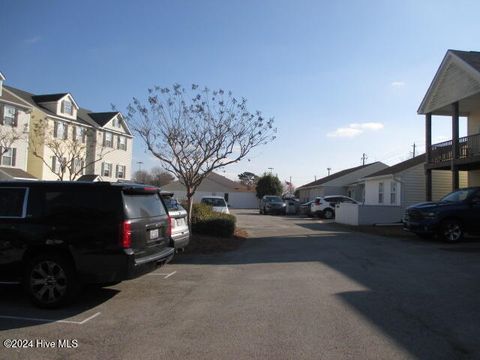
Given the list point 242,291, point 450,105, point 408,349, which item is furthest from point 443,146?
point 408,349

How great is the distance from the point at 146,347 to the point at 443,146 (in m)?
21.7

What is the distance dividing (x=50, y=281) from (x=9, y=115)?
3041cm

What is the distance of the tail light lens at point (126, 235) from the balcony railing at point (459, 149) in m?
17.8

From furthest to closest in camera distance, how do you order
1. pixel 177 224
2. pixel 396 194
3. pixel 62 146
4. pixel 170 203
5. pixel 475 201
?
pixel 62 146
pixel 396 194
pixel 475 201
pixel 170 203
pixel 177 224

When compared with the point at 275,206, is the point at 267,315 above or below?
below

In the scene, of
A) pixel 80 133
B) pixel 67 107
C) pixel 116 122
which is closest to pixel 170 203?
pixel 80 133

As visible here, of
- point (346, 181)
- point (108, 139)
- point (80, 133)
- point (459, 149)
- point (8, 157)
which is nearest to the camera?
point (459, 149)

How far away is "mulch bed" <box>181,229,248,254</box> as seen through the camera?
1388 cm

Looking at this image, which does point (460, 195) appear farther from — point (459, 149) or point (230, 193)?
point (230, 193)

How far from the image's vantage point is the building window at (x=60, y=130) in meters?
38.5

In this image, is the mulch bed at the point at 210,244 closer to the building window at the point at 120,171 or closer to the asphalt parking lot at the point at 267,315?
the asphalt parking lot at the point at 267,315

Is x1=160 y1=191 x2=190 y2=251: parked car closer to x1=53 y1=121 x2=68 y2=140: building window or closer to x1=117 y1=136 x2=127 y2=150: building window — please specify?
x1=53 y1=121 x2=68 y2=140: building window

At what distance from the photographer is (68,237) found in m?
6.82

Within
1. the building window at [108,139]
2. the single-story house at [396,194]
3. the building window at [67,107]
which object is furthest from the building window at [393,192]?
the building window at [67,107]
